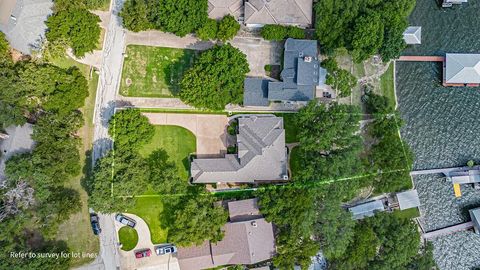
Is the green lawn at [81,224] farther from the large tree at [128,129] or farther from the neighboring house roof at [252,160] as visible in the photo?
the neighboring house roof at [252,160]

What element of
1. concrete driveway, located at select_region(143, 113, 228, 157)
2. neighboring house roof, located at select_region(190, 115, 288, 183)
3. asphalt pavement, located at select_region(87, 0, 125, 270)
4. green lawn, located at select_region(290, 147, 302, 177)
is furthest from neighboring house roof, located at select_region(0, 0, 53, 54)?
green lawn, located at select_region(290, 147, 302, 177)

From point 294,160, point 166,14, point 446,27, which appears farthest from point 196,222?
point 446,27

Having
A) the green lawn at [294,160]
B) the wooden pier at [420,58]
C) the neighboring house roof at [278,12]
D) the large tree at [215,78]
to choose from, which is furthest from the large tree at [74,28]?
the wooden pier at [420,58]

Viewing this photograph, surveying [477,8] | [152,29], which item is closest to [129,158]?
[152,29]

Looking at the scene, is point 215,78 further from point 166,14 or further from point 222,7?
point 166,14

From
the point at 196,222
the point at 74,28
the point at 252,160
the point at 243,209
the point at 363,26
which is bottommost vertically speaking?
the point at 196,222

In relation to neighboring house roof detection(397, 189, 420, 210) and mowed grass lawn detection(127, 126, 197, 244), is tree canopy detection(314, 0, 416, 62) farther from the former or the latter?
mowed grass lawn detection(127, 126, 197, 244)
